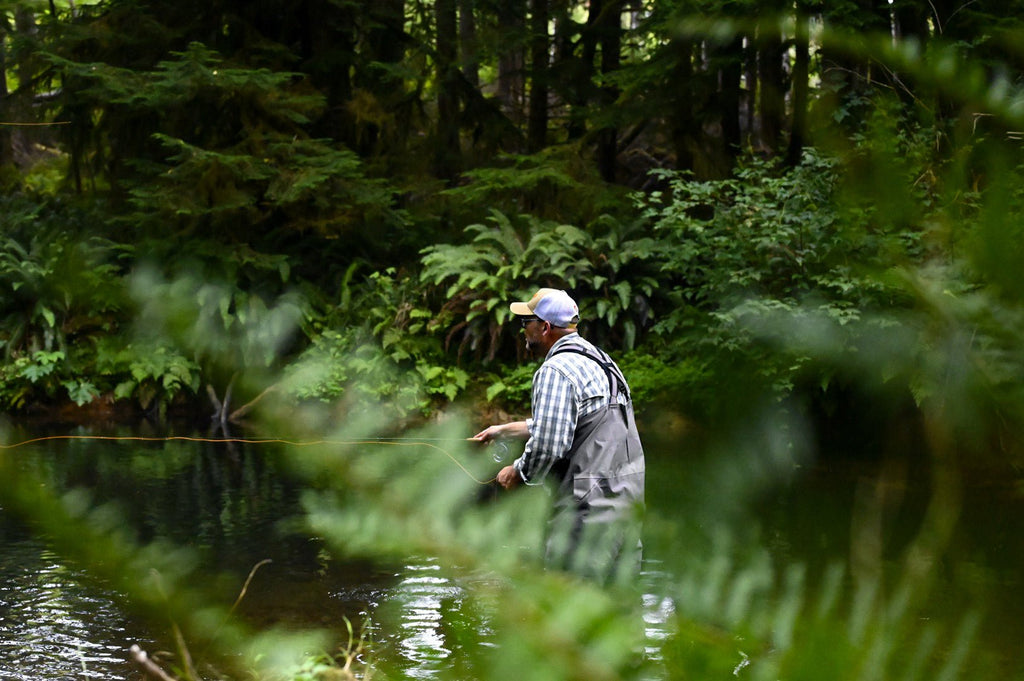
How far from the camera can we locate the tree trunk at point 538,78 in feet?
42.3

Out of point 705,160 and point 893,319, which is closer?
point 893,319

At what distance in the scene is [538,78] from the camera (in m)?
13.0

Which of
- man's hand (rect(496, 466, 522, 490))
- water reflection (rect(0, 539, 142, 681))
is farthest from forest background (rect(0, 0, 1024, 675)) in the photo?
water reflection (rect(0, 539, 142, 681))

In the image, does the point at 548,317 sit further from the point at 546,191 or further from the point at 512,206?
the point at 512,206

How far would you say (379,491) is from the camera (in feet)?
2.38

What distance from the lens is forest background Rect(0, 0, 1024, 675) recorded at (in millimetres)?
528

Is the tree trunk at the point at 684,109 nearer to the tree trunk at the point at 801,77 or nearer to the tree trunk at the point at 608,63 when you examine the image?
the tree trunk at the point at 608,63

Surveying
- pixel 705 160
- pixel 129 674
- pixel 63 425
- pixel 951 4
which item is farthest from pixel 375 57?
pixel 951 4

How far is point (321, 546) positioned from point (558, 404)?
8.51 feet

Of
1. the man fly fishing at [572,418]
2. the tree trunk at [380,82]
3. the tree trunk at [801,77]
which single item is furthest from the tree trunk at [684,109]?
the tree trunk at [801,77]

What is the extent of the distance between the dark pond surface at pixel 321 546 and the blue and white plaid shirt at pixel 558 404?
77 centimetres

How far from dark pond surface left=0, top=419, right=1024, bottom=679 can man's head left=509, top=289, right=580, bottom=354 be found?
3.80ft

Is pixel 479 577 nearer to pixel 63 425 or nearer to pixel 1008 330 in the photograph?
pixel 1008 330

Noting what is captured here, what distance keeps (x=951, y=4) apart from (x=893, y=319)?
301 mm
